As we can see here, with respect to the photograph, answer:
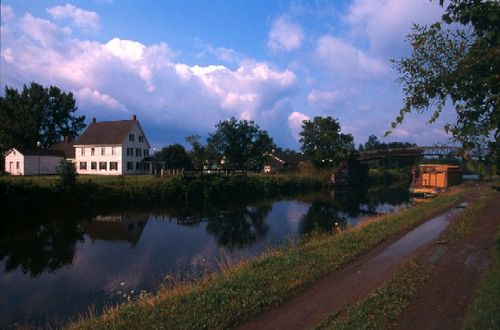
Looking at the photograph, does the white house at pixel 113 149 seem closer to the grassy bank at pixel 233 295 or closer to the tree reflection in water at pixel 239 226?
the tree reflection in water at pixel 239 226

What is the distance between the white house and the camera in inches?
2242

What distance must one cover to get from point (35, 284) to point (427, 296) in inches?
585

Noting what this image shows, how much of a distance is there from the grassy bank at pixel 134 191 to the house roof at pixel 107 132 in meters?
16.7

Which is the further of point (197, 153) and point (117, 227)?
point (197, 153)

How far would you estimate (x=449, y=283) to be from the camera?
927 centimetres

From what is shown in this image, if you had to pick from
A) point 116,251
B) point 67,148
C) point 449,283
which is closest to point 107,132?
point 67,148

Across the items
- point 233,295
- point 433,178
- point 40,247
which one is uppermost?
point 433,178

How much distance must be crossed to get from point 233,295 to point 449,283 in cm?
522

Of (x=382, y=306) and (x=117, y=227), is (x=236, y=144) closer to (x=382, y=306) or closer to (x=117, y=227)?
(x=117, y=227)

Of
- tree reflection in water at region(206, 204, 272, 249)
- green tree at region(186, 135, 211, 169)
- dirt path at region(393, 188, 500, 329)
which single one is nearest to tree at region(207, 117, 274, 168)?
green tree at region(186, 135, 211, 169)

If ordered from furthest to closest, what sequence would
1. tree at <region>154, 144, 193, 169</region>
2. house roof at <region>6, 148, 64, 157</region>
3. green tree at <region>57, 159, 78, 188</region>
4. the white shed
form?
tree at <region>154, 144, 193, 169</region> → house roof at <region>6, 148, 64, 157</region> → the white shed → green tree at <region>57, 159, 78, 188</region>

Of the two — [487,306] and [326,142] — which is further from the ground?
[326,142]

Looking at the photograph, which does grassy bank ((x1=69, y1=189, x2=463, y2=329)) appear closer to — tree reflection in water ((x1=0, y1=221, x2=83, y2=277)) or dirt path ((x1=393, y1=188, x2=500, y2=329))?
dirt path ((x1=393, y1=188, x2=500, y2=329))

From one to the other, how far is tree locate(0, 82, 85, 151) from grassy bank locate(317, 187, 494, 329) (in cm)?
7649
